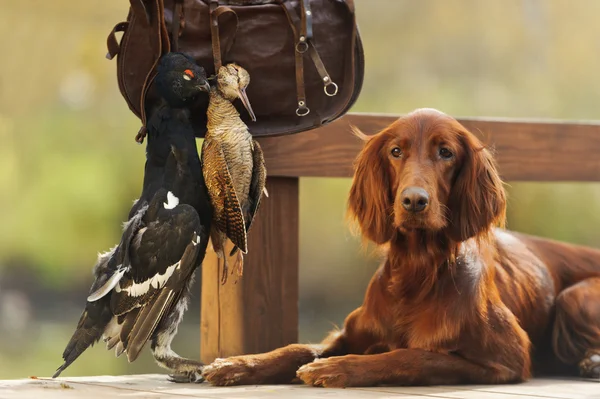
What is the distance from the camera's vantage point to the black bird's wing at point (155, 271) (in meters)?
2.16

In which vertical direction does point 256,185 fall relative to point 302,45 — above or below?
below

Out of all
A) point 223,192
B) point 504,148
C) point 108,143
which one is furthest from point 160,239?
point 108,143

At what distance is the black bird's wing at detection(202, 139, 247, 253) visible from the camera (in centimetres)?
220

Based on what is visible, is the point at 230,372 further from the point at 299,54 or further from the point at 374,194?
the point at 299,54

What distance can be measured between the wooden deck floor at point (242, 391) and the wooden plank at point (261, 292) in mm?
468

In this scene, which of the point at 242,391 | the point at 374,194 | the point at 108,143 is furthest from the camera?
the point at 108,143

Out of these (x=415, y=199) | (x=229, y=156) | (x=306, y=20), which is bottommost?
(x=415, y=199)

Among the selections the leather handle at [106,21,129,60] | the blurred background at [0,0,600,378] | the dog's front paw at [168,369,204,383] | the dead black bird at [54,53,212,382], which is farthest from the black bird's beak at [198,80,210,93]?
the blurred background at [0,0,600,378]

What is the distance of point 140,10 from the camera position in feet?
7.20

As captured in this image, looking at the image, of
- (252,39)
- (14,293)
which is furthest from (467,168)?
(14,293)

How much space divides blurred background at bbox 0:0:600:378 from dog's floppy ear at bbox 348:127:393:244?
2.15 meters

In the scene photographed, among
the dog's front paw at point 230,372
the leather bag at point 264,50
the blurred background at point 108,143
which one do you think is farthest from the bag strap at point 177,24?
the blurred background at point 108,143

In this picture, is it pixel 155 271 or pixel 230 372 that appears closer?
pixel 155 271

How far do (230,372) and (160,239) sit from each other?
1.52 ft
